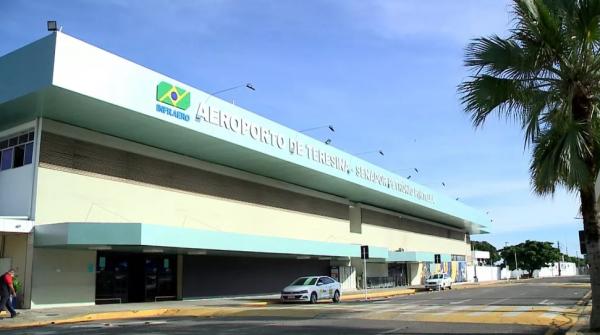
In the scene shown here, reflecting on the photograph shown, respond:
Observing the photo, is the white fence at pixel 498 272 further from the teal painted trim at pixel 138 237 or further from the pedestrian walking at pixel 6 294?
the pedestrian walking at pixel 6 294

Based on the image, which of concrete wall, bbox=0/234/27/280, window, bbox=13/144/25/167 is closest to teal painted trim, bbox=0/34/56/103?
window, bbox=13/144/25/167

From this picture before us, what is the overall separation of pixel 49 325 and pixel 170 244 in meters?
7.74

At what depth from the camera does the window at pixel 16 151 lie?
25516 millimetres

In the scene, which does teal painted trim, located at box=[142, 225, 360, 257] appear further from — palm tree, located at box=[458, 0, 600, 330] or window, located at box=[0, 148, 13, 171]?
palm tree, located at box=[458, 0, 600, 330]

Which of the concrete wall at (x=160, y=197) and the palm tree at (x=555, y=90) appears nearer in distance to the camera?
the palm tree at (x=555, y=90)

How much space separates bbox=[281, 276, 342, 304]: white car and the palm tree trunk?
17379 mm

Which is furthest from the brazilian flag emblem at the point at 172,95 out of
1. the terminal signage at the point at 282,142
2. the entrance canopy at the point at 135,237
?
the entrance canopy at the point at 135,237

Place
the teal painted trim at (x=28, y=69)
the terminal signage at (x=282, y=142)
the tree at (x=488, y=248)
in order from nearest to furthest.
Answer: the teal painted trim at (x=28, y=69) → the terminal signage at (x=282, y=142) → the tree at (x=488, y=248)

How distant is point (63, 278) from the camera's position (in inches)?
1000

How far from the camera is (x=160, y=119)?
2595cm

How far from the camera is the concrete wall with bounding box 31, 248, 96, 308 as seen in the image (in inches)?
953

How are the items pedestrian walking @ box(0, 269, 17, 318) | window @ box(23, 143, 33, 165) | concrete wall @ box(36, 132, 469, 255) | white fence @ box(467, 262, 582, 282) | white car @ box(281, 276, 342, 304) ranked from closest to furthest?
pedestrian walking @ box(0, 269, 17, 318) → window @ box(23, 143, 33, 165) → concrete wall @ box(36, 132, 469, 255) → white car @ box(281, 276, 342, 304) → white fence @ box(467, 262, 582, 282)

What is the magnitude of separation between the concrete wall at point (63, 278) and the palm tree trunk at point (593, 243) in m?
20.7

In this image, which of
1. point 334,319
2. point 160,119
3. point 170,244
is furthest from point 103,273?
point 334,319
